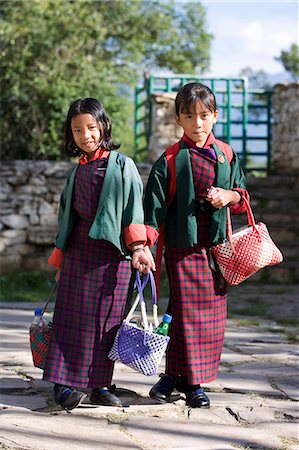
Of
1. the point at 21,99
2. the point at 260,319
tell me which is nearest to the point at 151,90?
the point at 21,99

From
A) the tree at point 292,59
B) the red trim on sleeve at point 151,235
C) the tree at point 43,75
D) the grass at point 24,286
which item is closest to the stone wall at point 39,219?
the grass at point 24,286

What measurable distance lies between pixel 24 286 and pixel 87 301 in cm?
519

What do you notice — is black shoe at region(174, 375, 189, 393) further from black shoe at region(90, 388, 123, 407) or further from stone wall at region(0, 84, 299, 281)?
stone wall at region(0, 84, 299, 281)

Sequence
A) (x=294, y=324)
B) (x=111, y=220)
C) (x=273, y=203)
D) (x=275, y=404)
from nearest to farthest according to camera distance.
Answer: (x=111, y=220), (x=275, y=404), (x=294, y=324), (x=273, y=203)

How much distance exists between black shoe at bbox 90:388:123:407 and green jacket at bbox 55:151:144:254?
0.57m

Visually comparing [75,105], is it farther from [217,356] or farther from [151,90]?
[151,90]

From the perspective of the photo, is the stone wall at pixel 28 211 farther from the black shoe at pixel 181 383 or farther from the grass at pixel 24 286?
the black shoe at pixel 181 383

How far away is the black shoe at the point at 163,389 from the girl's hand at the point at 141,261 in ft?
1.67

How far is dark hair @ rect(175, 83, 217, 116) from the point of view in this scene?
10.9 ft

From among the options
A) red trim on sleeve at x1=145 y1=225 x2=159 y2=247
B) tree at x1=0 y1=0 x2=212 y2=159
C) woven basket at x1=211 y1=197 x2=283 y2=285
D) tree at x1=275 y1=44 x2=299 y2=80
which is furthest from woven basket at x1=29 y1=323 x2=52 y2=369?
tree at x1=275 y1=44 x2=299 y2=80

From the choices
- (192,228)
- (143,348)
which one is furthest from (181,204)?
(143,348)

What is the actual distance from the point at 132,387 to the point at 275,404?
0.64 meters

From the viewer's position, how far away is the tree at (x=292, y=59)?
73.4 feet

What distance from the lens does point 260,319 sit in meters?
6.45
